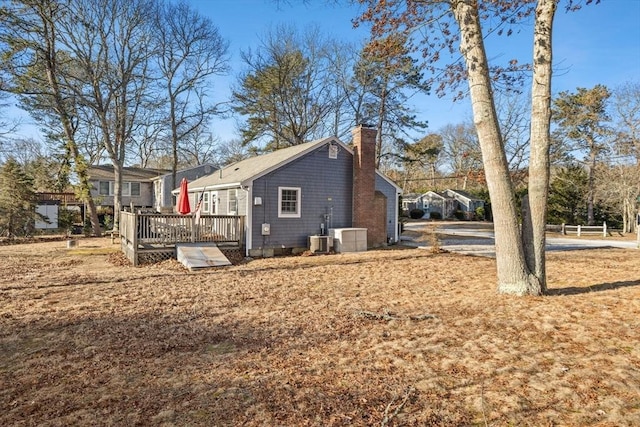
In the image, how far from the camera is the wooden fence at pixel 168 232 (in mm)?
11609

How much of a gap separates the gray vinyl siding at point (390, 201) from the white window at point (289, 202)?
4.53 metres

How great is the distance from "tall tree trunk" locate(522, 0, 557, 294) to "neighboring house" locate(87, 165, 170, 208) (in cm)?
3198

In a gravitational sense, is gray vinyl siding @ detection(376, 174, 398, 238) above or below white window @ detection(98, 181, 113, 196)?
below

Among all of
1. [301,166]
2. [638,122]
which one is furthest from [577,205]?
[301,166]

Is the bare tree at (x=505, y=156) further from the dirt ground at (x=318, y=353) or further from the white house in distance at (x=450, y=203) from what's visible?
the white house in distance at (x=450, y=203)

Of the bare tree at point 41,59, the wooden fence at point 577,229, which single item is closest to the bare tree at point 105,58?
the bare tree at point 41,59

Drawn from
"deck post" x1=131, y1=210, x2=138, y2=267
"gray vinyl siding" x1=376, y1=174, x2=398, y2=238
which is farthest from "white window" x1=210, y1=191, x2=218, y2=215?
"gray vinyl siding" x1=376, y1=174, x2=398, y2=238

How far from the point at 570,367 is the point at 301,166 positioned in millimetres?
11141

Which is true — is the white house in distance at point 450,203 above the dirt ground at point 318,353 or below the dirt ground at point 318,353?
above

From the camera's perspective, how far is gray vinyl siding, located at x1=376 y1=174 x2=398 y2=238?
17031 mm

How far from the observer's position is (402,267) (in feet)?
34.7

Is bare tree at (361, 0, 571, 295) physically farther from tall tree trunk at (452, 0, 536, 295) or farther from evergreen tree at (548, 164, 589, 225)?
evergreen tree at (548, 164, 589, 225)

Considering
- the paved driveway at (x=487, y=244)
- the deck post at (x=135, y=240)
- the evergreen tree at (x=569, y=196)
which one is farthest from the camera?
the evergreen tree at (x=569, y=196)

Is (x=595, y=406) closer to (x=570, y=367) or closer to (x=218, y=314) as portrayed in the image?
(x=570, y=367)
